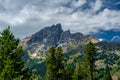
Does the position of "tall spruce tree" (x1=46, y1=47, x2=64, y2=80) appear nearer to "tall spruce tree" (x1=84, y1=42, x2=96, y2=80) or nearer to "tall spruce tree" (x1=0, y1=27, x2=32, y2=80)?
"tall spruce tree" (x1=84, y1=42, x2=96, y2=80)

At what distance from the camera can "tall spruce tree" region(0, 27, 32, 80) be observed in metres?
40.8

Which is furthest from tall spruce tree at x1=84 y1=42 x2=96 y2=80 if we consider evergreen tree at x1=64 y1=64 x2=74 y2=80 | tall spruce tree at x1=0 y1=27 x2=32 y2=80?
tall spruce tree at x1=0 y1=27 x2=32 y2=80

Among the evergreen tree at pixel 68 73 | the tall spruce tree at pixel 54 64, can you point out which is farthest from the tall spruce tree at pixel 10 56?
the evergreen tree at pixel 68 73

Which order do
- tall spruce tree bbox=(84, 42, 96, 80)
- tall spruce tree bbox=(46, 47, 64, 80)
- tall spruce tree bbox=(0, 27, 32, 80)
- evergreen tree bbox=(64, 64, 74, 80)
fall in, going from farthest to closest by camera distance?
1. evergreen tree bbox=(64, 64, 74, 80)
2. tall spruce tree bbox=(84, 42, 96, 80)
3. tall spruce tree bbox=(46, 47, 64, 80)
4. tall spruce tree bbox=(0, 27, 32, 80)

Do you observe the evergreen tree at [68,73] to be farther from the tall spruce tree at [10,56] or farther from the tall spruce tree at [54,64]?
the tall spruce tree at [10,56]

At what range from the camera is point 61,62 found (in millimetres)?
67188

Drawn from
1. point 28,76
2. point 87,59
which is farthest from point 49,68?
point 28,76

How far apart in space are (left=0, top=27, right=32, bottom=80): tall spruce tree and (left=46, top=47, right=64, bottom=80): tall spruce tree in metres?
22.3

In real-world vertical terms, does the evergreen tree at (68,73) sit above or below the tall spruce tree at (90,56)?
below

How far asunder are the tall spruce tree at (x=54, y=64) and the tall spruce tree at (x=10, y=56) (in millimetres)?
22325

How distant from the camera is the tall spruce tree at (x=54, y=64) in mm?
66125

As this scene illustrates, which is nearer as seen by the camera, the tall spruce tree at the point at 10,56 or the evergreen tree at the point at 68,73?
the tall spruce tree at the point at 10,56

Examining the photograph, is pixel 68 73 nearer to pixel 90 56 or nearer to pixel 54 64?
pixel 90 56

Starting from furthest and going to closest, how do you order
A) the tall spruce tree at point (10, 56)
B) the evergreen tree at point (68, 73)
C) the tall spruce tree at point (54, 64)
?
the evergreen tree at point (68, 73) < the tall spruce tree at point (54, 64) < the tall spruce tree at point (10, 56)
